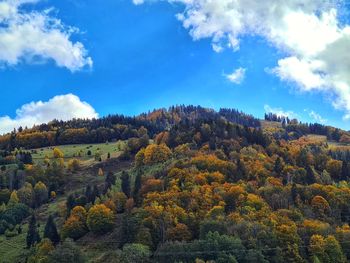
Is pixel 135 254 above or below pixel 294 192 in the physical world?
below

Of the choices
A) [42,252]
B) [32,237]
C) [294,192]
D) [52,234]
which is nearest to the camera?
[42,252]

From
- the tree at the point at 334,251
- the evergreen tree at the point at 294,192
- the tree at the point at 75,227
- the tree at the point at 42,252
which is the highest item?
the evergreen tree at the point at 294,192

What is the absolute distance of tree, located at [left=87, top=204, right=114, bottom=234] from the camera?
170m

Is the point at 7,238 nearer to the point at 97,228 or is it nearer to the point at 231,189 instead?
the point at 97,228

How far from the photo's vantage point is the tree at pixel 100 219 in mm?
170500

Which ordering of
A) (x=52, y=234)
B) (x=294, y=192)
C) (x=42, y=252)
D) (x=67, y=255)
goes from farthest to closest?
(x=294, y=192) → (x=52, y=234) → (x=42, y=252) → (x=67, y=255)

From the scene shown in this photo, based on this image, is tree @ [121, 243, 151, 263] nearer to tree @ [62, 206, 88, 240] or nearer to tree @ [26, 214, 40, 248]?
tree @ [62, 206, 88, 240]

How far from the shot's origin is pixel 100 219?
172m

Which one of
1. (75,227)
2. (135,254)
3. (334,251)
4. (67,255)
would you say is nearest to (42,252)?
(67,255)

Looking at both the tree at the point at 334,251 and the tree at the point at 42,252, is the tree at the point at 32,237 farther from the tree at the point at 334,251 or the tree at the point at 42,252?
the tree at the point at 334,251

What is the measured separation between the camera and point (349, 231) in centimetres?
14488

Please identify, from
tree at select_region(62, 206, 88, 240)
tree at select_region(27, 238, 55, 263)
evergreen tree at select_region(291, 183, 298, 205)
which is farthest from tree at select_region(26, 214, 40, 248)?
evergreen tree at select_region(291, 183, 298, 205)

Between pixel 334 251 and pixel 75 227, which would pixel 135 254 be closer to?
pixel 75 227

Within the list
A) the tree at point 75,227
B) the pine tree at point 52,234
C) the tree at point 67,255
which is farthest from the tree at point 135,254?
the pine tree at point 52,234
